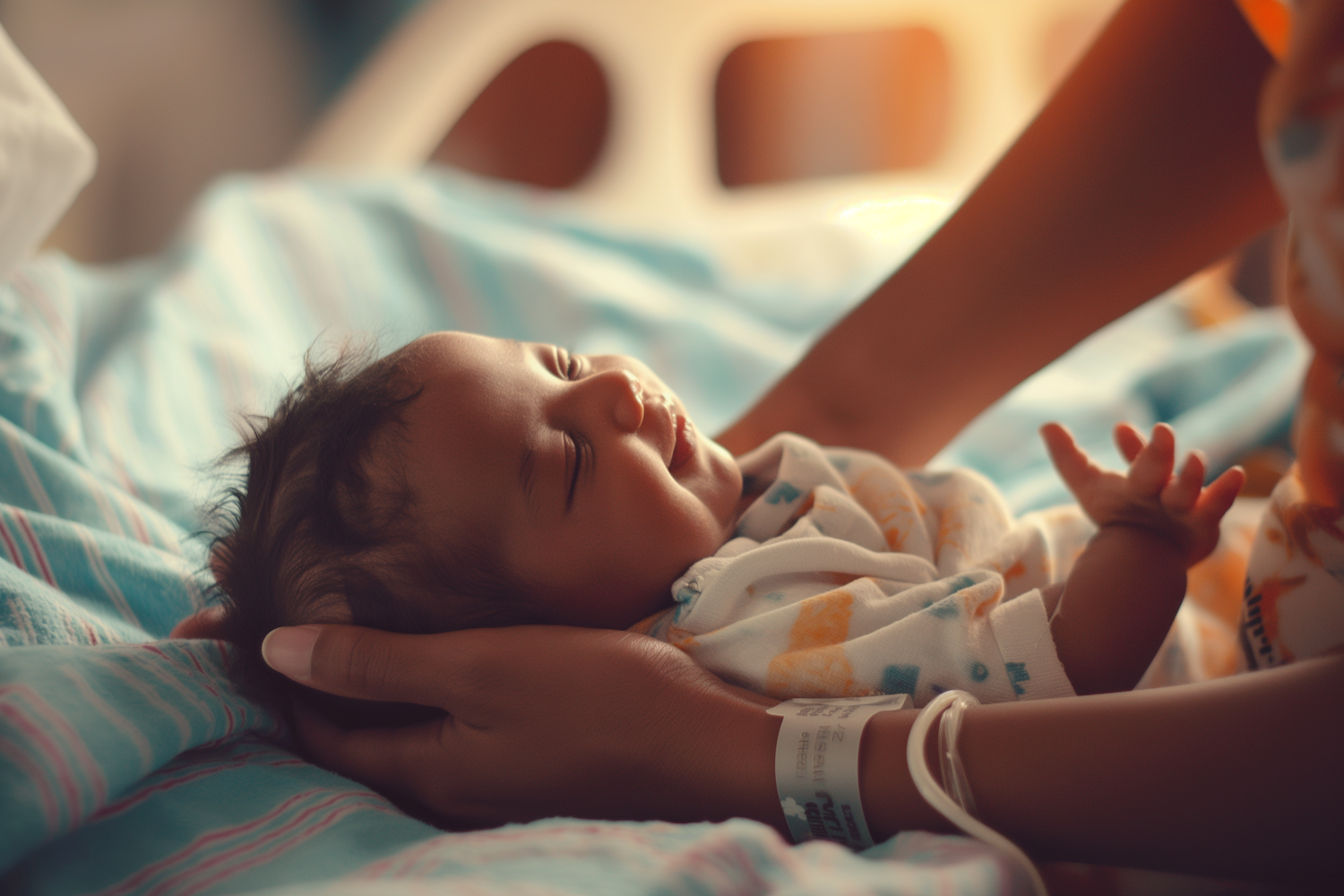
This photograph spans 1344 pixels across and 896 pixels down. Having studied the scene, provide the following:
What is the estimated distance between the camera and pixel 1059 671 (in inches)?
24.5

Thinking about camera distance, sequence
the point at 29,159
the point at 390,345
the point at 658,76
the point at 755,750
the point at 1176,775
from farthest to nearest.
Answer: the point at 658,76, the point at 390,345, the point at 29,159, the point at 755,750, the point at 1176,775

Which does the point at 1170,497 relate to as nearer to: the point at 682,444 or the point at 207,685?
the point at 682,444

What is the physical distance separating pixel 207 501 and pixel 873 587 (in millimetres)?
699

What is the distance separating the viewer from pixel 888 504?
2.81 ft

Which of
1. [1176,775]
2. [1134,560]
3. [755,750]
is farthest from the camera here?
[1134,560]

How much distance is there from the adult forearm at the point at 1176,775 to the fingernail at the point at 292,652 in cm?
41

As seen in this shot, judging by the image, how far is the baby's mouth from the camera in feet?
2.71

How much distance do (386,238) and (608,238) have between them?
474 mm

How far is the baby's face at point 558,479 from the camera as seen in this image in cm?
72

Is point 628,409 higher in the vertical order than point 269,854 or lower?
higher

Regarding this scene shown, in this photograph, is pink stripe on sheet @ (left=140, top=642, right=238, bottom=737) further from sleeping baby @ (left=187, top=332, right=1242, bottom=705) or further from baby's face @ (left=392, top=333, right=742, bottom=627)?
baby's face @ (left=392, top=333, right=742, bottom=627)

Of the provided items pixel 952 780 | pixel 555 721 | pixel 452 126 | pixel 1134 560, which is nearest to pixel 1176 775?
pixel 952 780

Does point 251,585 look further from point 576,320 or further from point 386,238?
point 386,238

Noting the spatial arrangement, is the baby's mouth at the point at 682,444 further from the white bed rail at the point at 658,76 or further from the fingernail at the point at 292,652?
the white bed rail at the point at 658,76
